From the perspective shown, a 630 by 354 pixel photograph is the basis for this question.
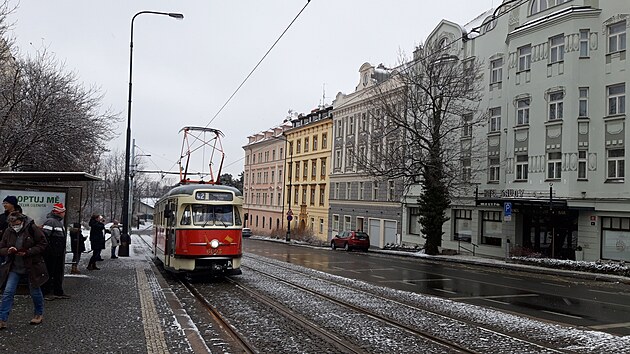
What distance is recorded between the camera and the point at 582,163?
27.9 m

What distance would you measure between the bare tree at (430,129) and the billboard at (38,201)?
69.1 feet

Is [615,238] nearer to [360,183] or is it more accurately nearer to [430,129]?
[430,129]

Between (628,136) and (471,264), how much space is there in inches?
370

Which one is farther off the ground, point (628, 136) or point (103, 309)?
point (628, 136)

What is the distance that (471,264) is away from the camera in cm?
2802

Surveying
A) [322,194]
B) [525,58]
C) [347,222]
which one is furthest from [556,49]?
[322,194]

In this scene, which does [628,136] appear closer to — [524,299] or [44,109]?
[524,299]

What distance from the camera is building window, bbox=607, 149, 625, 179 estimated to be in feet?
86.4

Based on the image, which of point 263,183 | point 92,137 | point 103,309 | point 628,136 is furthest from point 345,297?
point 263,183

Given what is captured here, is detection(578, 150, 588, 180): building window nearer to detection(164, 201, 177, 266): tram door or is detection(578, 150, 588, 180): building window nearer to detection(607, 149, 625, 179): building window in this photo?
detection(607, 149, 625, 179): building window

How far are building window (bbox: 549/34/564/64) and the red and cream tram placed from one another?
20243 mm

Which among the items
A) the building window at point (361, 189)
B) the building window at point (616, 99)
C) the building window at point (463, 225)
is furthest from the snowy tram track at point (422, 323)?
the building window at point (361, 189)

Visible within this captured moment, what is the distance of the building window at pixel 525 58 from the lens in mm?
30953

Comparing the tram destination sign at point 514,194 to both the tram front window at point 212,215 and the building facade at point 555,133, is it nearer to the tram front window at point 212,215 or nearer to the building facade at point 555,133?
the building facade at point 555,133
